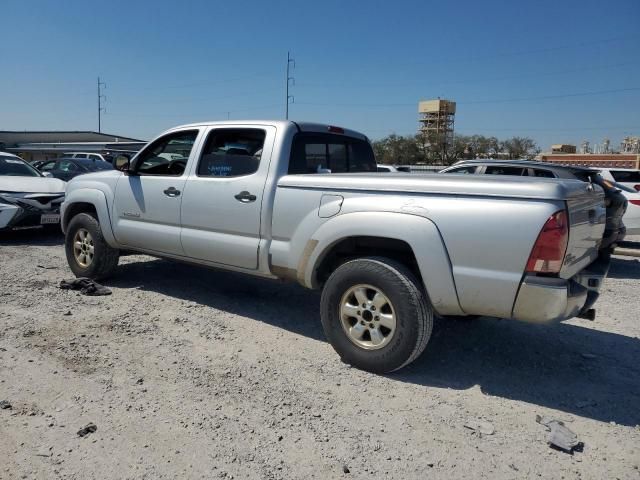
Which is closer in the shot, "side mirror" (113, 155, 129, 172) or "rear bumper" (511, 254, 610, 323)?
"rear bumper" (511, 254, 610, 323)

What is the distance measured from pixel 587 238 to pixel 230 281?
4.20 m

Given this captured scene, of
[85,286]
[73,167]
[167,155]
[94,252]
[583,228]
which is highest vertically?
[167,155]

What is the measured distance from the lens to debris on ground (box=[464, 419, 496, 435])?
3133mm

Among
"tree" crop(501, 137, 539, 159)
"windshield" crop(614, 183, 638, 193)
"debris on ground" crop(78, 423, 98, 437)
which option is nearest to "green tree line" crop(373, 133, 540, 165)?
"tree" crop(501, 137, 539, 159)

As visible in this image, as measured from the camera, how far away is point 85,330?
4609 mm

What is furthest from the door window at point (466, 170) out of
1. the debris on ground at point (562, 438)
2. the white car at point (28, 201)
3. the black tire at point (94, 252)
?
the white car at point (28, 201)

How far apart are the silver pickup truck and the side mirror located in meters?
0.04

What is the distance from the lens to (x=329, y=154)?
17.1 ft

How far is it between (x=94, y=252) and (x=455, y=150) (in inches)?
2298

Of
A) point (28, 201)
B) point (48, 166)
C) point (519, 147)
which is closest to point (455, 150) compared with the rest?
point (519, 147)

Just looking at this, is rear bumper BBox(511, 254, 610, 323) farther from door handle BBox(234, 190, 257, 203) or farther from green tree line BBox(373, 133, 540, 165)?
green tree line BBox(373, 133, 540, 165)

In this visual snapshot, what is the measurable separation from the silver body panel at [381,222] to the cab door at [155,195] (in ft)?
0.07

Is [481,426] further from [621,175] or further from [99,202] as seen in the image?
[621,175]

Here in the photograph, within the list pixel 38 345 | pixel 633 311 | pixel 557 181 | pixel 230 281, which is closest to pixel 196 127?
pixel 230 281
